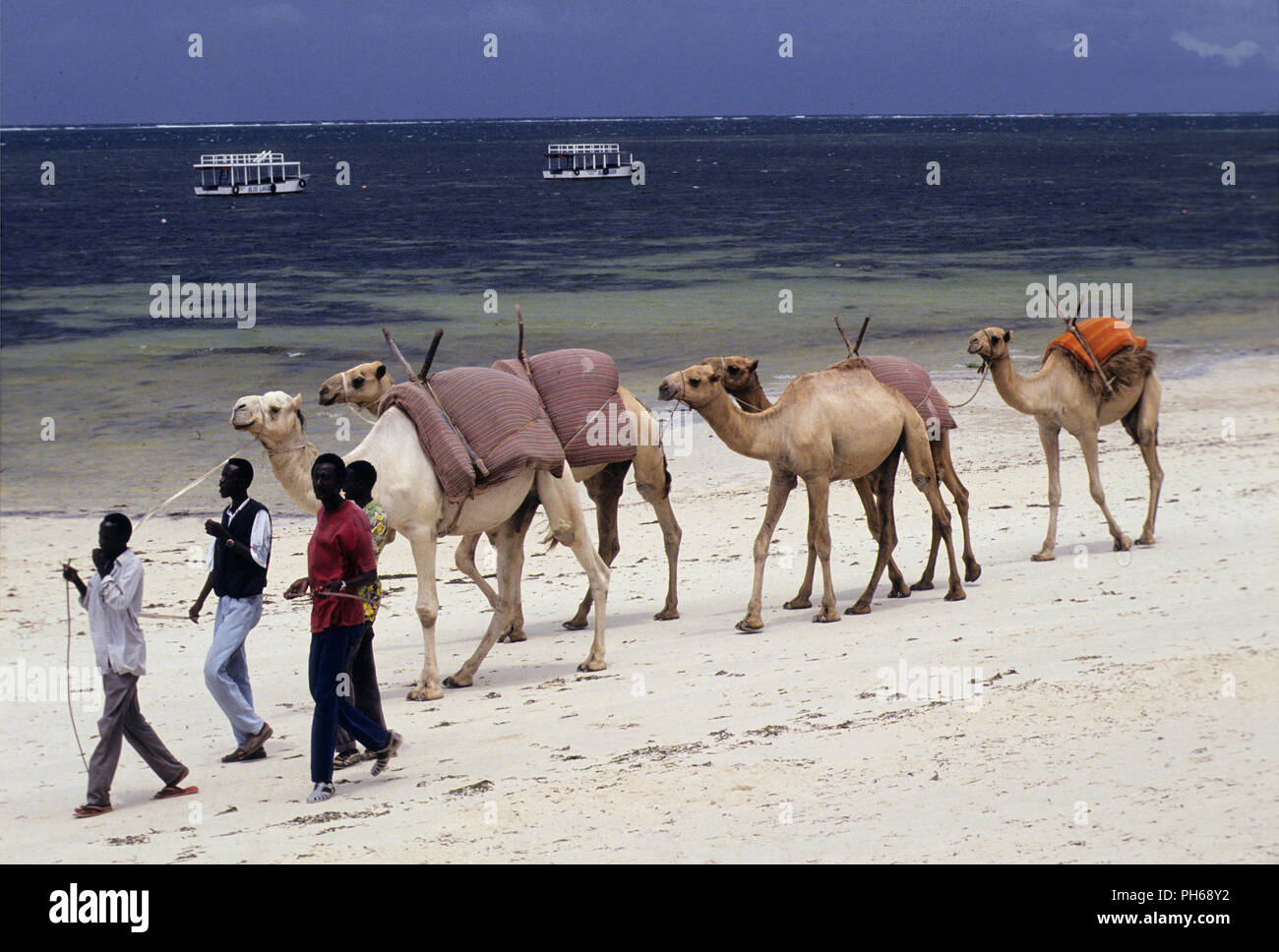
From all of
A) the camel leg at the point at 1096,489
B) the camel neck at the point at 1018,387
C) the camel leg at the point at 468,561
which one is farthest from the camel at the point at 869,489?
the camel leg at the point at 468,561

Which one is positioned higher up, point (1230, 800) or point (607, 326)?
point (607, 326)

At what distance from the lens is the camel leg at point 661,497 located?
1126 cm

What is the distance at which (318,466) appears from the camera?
24.7ft

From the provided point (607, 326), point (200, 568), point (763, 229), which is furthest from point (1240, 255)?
point (200, 568)

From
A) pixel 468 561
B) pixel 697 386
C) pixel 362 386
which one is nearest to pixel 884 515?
pixel 697 386

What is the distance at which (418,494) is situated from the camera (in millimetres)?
9352

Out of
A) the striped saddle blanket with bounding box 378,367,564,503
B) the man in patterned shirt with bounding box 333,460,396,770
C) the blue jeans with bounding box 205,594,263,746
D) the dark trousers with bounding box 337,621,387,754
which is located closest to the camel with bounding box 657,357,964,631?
the striped saddle blanket with bounding box 378,367,564,503

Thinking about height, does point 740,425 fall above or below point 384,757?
above

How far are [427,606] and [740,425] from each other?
264cm

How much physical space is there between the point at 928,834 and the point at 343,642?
9.90ft

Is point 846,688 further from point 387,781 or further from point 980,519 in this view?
point 980,519

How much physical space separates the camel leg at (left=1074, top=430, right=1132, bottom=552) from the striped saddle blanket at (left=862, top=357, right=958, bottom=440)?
148 cm

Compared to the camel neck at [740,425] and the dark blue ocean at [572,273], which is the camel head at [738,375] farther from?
the dark blue ocean at [572,273]

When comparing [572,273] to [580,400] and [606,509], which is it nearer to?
[606,509]
